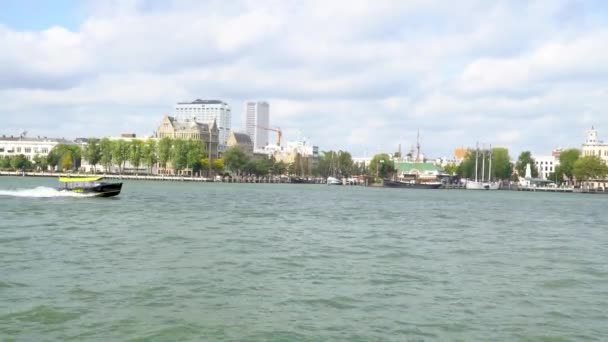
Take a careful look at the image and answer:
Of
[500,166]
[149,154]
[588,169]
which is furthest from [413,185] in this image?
[149,154]

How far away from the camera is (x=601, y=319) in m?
18.8

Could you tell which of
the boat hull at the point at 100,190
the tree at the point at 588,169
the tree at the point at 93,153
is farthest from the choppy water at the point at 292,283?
the tree at the point at 93,153

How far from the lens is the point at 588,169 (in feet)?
539

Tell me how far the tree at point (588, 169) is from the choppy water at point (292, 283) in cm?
13027

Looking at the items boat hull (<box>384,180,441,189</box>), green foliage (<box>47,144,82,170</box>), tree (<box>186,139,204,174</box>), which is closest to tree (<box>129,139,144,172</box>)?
tree (<box>186,139,204,174</box>)

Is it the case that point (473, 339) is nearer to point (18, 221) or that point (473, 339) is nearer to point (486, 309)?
point (486, 309)

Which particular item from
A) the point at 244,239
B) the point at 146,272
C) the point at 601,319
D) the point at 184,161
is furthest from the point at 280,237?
the point at 184,161

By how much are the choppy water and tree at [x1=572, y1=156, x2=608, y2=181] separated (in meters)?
130

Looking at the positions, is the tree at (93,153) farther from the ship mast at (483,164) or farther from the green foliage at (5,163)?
the ship mast at (483,164)

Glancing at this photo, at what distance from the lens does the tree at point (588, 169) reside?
164 m

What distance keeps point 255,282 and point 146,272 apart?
3599 mm

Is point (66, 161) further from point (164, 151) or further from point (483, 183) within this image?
point (483, 183)

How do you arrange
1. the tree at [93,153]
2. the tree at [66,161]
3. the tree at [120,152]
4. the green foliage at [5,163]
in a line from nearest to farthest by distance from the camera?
the tree at [120,152]
the tree at [93,153]
the tree at [66,161]
the green foliage at [5,163]

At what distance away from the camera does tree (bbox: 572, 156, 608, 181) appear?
164 meters
